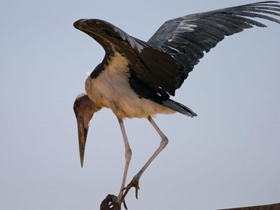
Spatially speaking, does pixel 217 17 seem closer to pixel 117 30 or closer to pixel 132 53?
pixel 132 53

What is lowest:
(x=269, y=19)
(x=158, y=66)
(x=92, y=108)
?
(x=92, y=108)

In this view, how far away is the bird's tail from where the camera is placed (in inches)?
297

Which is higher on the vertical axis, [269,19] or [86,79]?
[269,19]

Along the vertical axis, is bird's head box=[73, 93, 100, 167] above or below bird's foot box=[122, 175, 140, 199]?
above

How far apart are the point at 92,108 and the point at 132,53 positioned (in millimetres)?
1251

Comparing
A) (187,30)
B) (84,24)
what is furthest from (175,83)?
(84,24)

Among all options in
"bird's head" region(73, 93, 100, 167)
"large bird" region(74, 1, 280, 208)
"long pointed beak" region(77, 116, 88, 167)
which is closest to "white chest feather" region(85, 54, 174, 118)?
"large bird" region(74, 1, 280, 208)

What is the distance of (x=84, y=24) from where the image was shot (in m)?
6.50

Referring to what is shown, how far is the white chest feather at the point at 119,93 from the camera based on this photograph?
25.0 ft

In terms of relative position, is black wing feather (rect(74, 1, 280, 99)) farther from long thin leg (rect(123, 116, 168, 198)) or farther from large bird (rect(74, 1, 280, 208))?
long thin leg (rect(123, 116, 168, 198))

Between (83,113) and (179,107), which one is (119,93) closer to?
(179,107)

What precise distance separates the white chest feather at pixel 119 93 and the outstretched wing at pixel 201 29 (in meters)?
0.51

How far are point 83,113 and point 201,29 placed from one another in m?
1.47

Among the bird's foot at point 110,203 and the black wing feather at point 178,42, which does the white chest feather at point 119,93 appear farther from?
the bird's foot at point 110,203
